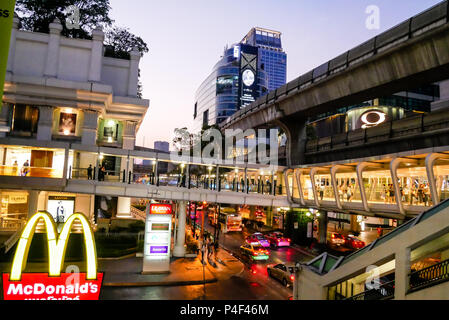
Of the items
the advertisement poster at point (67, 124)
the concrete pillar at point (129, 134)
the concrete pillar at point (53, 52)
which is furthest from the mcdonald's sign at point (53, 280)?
the concrete pillar at point (129, 134)

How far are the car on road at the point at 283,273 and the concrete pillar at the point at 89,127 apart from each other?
21.2 meters

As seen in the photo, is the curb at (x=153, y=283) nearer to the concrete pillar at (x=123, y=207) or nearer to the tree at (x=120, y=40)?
the concrete pillar at (x=123, y=207)

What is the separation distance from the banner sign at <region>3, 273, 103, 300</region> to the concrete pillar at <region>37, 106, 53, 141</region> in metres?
25.1

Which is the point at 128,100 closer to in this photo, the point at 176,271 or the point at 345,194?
the point at 176,271

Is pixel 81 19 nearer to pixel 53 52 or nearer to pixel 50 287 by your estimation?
pixel 53 52

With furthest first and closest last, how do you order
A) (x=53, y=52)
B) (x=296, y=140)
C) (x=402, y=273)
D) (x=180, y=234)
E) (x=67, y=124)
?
(x=296, y=140)
(x=67, y=124)
(x=53, y=52)
(x=180, y=234)
(x=402, y=273)

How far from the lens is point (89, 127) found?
104 ft

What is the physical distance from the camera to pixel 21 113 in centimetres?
3138

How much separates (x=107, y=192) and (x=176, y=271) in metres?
7.80

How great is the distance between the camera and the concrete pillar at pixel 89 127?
3173 centimetres

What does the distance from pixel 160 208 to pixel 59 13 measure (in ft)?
97.3

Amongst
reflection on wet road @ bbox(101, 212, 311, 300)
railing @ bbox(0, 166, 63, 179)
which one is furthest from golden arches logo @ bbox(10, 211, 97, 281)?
railing @ bbox(0, 166, 63, 179)

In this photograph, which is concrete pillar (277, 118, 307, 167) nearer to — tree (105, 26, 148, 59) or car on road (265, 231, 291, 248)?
car on road (265, 231, 291, 248)

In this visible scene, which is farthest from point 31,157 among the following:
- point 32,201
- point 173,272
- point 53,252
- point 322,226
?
point 322,226
